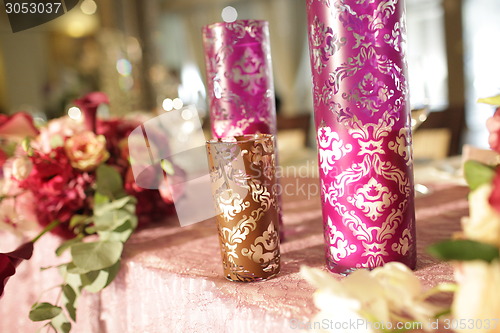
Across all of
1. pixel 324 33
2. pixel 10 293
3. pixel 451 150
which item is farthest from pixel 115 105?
pixel 324 33

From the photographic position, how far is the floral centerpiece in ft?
0.86

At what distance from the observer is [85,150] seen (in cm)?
75

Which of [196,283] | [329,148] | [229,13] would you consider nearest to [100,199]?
[196,283]

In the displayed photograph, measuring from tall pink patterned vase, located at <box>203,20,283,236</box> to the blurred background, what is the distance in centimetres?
401

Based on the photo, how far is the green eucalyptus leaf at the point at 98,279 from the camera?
61cm

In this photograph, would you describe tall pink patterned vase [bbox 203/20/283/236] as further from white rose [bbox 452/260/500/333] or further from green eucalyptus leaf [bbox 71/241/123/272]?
white rose [bbox 452/260/500/333]

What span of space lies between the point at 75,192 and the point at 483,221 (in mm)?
603

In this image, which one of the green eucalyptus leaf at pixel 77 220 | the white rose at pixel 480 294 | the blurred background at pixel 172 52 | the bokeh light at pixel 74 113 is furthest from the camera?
the blurred background at pixel 172 52

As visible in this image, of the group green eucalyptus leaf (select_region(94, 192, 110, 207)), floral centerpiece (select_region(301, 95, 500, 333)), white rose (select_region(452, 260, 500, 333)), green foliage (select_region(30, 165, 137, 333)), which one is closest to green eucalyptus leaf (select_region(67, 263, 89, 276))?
green foliage (select_region(30, 165, 137, 333))

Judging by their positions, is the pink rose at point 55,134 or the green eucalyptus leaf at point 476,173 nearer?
the green eucalyptus leaf at point 476,173

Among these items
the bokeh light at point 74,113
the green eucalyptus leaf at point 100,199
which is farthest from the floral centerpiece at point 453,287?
the bokeh light at point 74,113

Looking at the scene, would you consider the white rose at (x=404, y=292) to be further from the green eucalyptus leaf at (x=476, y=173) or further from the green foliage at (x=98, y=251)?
the green foliage at (x=98, y=251)

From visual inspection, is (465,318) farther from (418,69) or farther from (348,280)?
(418,69)

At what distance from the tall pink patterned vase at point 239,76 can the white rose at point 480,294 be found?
0.39m
